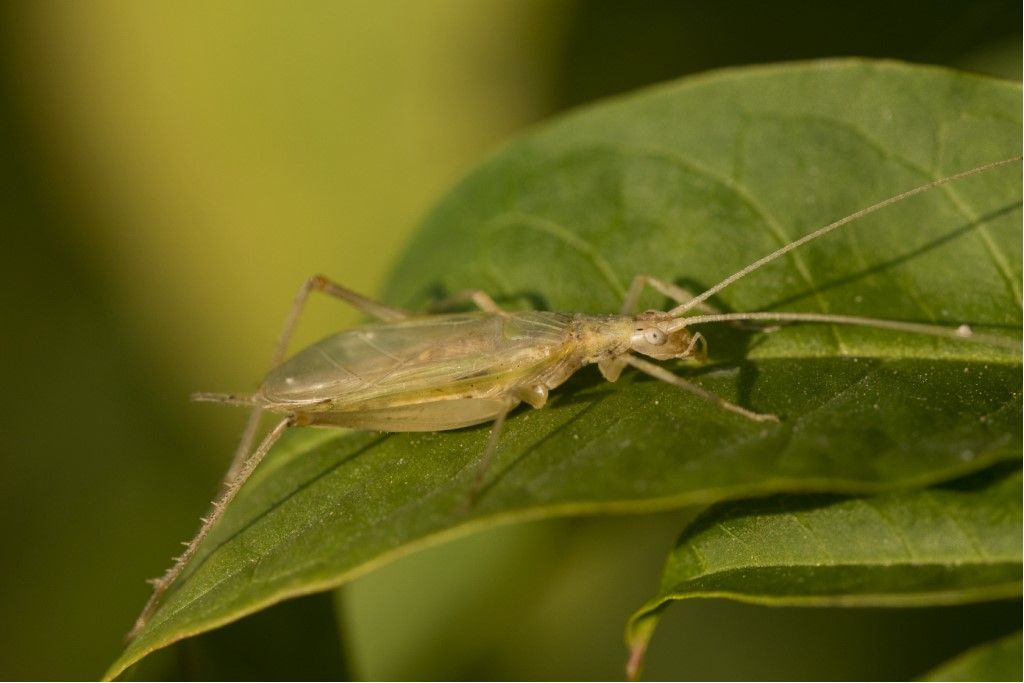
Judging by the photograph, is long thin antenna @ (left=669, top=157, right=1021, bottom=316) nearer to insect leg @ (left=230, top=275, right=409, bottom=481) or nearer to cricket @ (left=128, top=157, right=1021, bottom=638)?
cricket @ (left=128, top=157, right=1021, bottom=638)

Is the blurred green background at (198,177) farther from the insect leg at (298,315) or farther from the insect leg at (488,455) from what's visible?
the insect leg at (488,455)

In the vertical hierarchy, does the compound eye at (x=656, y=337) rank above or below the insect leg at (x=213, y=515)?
above

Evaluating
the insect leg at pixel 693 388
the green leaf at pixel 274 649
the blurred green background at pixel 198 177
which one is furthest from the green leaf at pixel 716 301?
the blurred green background at pixel 198 177

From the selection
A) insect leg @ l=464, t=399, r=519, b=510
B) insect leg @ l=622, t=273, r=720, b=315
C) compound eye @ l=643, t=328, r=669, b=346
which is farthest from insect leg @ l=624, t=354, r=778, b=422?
insect leg @ l=464, t=399, r=519, b=510

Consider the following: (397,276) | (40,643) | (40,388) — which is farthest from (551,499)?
(40,388)

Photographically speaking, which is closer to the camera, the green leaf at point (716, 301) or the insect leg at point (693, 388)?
the green leaf at point (716, 301)

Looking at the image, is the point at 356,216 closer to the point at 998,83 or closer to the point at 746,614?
the point at 746,614
